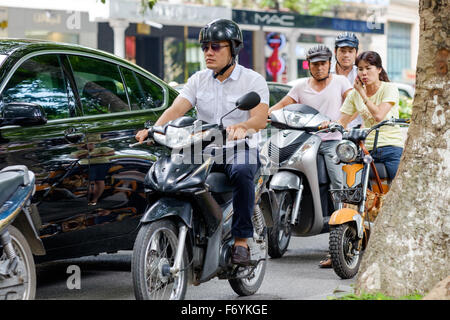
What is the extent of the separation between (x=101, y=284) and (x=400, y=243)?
2731 millimetres

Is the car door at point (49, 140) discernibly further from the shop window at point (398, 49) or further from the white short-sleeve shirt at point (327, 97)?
the shop window at point (398, 49)

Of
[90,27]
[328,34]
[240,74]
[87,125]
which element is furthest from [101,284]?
[328,34]

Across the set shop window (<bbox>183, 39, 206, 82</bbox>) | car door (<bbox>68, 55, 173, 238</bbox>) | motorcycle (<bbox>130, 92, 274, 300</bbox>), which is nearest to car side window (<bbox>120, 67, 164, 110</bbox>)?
car door (<bbox>68, 55, 173, 238</bbox>)

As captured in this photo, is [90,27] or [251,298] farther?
[90,27]

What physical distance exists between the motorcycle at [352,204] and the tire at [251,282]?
0.78 m

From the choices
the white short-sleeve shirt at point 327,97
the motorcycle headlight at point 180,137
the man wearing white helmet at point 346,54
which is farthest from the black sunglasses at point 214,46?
the man wearing white helmet at point 346,54

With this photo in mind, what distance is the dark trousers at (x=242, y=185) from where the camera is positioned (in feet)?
18.9

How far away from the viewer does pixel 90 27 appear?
27703 millimetres

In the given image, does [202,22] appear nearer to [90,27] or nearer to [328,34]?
[90,27]

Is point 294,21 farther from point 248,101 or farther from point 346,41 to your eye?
point 248,101

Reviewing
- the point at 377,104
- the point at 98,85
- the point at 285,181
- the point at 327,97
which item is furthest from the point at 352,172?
the point at 98,85

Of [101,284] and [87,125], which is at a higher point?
[87,125]

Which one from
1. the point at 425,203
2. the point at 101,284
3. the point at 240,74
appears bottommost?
the point at 101,284

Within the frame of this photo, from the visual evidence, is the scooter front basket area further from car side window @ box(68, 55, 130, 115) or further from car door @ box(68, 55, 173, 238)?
car side window @ box(68, 55, 130, 115)
